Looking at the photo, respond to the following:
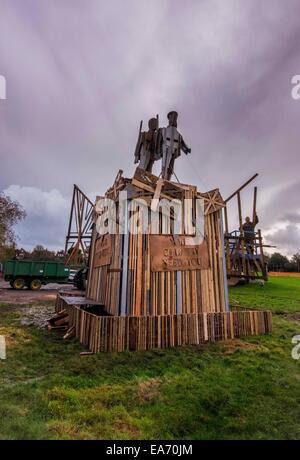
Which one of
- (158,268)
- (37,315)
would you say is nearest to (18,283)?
(37,315)

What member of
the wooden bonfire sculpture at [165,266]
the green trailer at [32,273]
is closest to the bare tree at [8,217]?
the green trailer at [32,273]

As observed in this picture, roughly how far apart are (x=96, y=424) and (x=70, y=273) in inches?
904

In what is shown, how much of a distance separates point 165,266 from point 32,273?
17884 mm

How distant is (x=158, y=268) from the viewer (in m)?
8.61

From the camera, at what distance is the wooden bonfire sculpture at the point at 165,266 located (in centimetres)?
764

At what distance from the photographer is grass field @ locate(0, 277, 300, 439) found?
12.3 ft

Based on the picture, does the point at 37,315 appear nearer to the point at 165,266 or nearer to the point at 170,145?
the point at 165,266

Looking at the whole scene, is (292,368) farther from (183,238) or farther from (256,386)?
(183,238)

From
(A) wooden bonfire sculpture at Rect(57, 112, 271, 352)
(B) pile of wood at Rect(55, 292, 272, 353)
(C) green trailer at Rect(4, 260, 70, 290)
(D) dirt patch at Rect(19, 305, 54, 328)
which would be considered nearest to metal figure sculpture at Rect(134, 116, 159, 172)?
(A) wooden bonfire sculpture at Rect(57, 112, 271, 352)

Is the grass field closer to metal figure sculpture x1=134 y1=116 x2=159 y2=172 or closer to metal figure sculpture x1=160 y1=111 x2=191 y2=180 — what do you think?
metal figure sculpture x1=160 y1=111 x2=191 y2=180

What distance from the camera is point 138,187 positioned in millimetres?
9031

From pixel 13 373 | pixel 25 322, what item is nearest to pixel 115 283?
pixel 13 373

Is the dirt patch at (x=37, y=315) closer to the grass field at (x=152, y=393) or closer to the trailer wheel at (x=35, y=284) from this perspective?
the grass field at (x=152, y=393)
